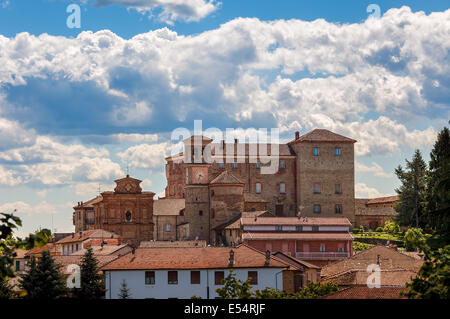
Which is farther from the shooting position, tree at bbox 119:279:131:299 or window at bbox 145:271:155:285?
window at bbox 145:271:155:285

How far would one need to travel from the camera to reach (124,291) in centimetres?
4709

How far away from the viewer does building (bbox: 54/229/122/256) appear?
7806 cm

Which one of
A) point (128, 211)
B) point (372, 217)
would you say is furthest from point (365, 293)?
point (372, 217)

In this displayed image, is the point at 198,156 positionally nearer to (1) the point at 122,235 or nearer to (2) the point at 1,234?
(1) the point at 122,235

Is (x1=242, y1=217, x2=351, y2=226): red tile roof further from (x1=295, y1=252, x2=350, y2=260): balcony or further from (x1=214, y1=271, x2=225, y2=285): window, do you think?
(x1=214, y1=271, x2=225, y2=285): window

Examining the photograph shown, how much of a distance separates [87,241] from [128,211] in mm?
11837

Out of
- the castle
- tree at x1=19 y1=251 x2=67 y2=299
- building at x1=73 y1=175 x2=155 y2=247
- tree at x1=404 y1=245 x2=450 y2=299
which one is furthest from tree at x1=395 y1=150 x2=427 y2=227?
tree at x1=404 y1=245 x2=450 y2=299

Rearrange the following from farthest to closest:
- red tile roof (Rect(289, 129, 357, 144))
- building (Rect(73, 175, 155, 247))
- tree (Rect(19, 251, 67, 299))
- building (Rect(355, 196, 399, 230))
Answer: building (Rect(355, 196, 399, 230))
red tile roof (Rect(289, 129, 357, 144))
building (Rect(73, 175, 155, 247))
tree (Rect(19, 251, 67, 299))

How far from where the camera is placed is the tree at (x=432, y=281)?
41.8ft

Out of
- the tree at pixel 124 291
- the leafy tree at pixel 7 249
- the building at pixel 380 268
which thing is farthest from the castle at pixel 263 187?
the leafy tree at pixel 7 249

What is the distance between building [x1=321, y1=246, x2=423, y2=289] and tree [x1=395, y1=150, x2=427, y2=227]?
22.1m

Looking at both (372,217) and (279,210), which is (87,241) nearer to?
(279,210)

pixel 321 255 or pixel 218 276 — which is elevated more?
pixel 321 255
